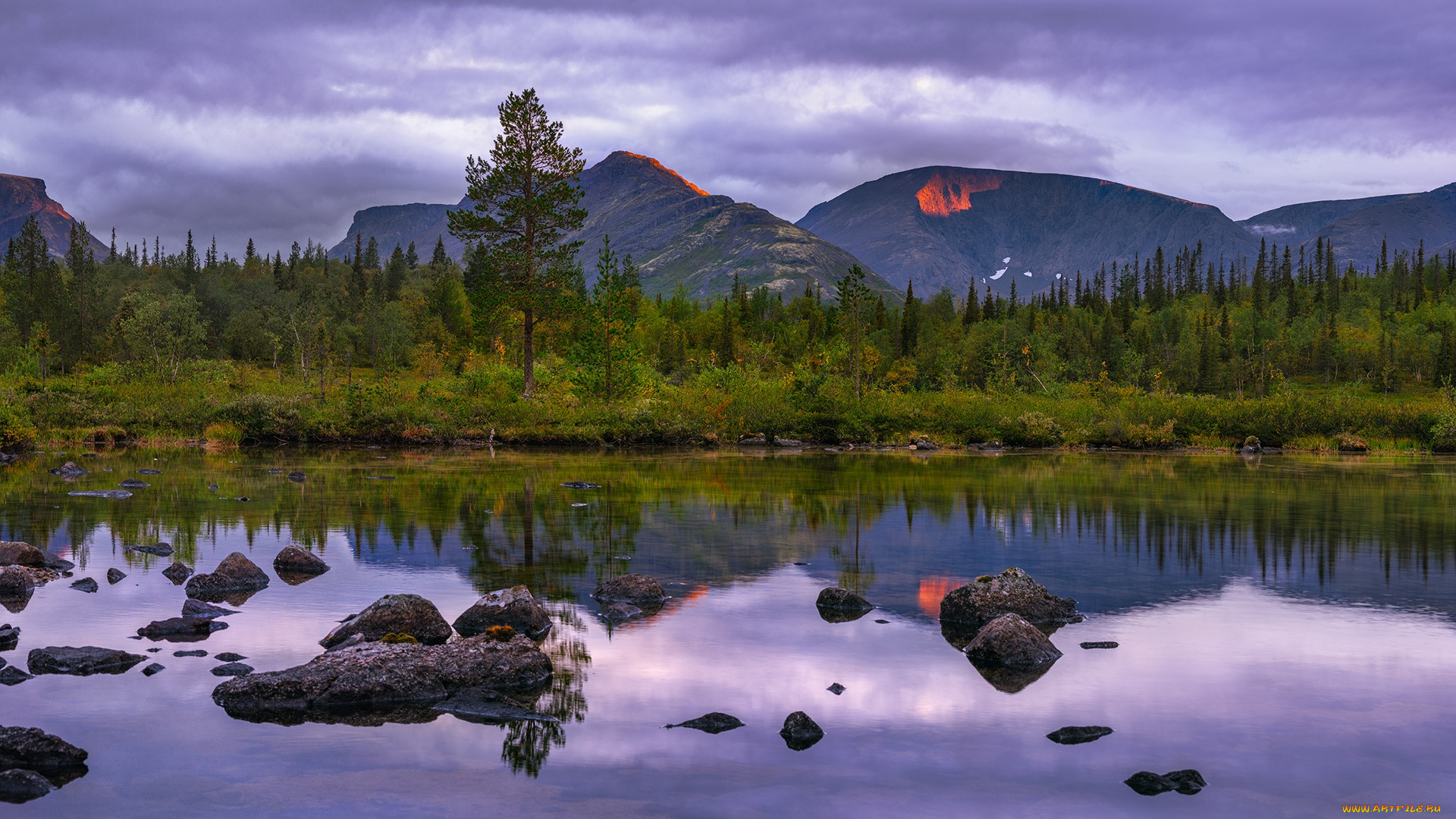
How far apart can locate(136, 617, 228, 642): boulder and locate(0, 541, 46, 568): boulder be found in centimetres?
444

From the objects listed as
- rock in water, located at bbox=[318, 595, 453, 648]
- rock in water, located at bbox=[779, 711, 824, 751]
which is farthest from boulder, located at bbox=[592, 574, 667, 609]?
rock in water, located at bbox=[779, 711, 824, 751]

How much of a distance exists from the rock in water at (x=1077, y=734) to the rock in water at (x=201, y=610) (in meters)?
9.62

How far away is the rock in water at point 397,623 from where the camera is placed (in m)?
10.6

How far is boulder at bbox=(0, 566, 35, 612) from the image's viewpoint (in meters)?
12.6

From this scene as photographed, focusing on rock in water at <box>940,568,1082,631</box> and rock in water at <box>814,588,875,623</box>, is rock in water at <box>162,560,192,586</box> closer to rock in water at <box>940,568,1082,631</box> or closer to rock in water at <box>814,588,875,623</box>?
rock in water at <box>814,588,875,623</box>

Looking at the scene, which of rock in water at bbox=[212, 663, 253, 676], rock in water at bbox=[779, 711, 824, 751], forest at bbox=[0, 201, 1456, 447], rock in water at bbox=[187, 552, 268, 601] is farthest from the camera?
forest at bbox=[0, 201, 1456, 447]

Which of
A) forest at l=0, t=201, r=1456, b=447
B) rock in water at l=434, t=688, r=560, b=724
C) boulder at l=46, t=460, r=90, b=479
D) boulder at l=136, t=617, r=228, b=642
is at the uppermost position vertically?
forest at l=0, t=201, r=1456, b=447

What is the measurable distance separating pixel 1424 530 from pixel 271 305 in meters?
133

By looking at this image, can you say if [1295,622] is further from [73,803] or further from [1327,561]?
[73,803]

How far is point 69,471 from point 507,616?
24.7m

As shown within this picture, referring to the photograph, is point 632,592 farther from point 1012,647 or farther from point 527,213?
point 527,213

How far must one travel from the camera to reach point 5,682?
9188 millimetres

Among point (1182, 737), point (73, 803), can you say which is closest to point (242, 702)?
point (73, 803)

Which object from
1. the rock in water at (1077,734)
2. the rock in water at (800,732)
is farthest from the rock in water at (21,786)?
the rock in water at (1077,734)
